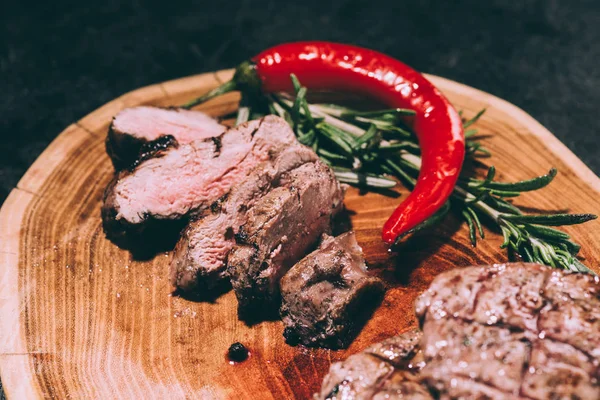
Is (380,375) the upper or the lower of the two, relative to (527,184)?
lower

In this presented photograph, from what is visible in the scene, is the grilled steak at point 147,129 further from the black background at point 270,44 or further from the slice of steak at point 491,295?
the slice of steak at point 491,295

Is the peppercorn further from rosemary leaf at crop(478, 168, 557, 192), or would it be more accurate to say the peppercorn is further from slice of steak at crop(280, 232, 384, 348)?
rosemary leaf at crop(478, 168, 557, 192)

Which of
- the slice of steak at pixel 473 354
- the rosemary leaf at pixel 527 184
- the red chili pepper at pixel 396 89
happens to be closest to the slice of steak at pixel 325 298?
the red chili pepper at pixel 396 89

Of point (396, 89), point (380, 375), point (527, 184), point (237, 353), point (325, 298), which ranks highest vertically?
point (396, 89)

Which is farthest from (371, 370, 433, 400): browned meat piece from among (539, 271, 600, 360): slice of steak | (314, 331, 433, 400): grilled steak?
Result: (539, 271, 600, 360): slice of steak

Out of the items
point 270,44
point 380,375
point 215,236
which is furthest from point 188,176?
point 270,44

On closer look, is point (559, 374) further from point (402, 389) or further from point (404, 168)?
point (404, 168)
